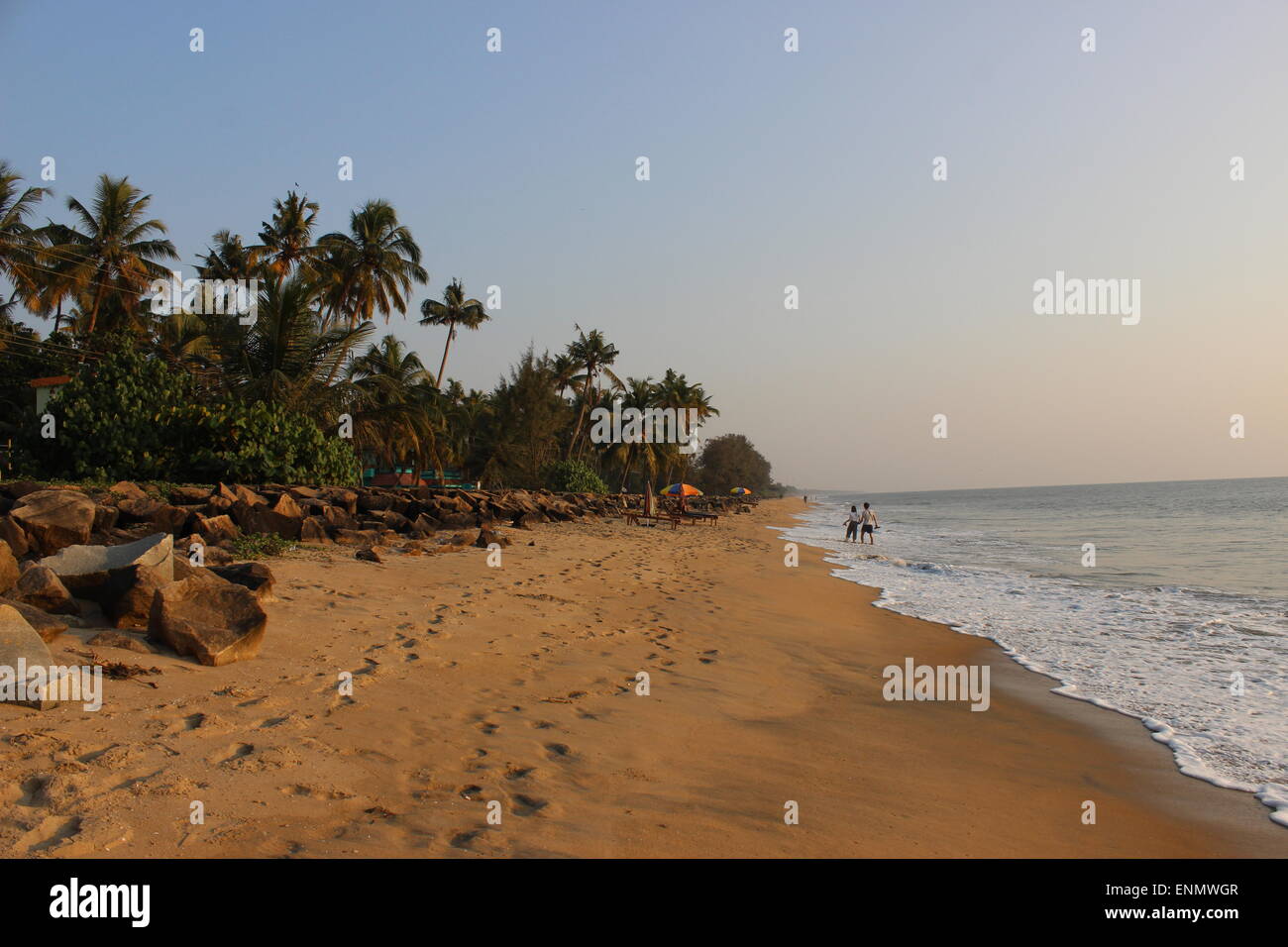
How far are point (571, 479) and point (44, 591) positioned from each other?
33312 millimetres

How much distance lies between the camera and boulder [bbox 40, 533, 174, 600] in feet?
18.6

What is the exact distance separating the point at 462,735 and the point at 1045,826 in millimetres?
3456

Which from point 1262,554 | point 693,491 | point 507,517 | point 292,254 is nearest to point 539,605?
point 507,517

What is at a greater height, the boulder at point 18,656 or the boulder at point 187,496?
the boulder at point 187,496

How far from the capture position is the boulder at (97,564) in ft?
18.6

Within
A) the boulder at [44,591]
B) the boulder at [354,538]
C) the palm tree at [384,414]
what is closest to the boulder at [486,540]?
the boulder at [354,538]

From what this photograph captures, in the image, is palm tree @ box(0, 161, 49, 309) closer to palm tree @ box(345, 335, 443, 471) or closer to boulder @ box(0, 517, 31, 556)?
palm tree @ box(345, 335, 443, 471)

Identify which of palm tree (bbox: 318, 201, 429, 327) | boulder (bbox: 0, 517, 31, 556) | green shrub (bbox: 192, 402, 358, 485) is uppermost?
palm tree (bbox: 318, 201, 429, 327)

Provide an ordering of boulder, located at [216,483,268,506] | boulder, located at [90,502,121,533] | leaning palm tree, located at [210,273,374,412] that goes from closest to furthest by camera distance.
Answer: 1. boulder, located at [90,502,121,533]
2. boulder, located at [216,483,268,506]
3. leaning palm tree, located at [210,273,374,412]

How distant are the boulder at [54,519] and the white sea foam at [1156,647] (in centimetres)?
981

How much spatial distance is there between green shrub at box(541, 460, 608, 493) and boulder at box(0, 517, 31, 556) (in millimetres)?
30479

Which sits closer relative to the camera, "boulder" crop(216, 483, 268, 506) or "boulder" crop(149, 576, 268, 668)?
"boulder" crop(149, 576, 268, 668)

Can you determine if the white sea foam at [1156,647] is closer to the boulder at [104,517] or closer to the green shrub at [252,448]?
the boulder at [104,517]

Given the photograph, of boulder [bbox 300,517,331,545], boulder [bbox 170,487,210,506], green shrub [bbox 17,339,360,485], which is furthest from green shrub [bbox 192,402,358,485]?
boulder [bbox 300,517,331,545]
